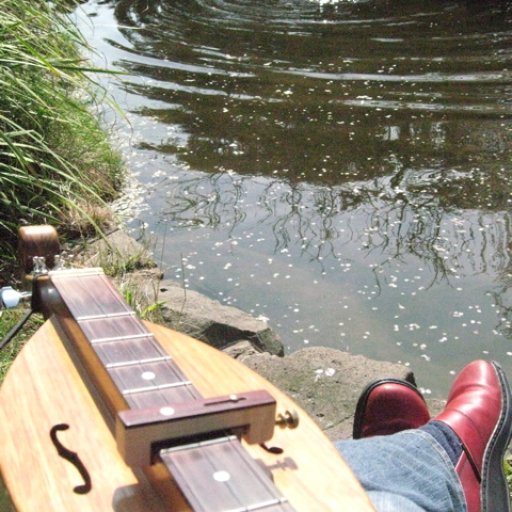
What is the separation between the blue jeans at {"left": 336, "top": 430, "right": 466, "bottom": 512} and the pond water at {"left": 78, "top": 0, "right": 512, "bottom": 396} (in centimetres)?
126

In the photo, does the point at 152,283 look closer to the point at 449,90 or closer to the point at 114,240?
the point at 114,240

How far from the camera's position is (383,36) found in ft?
24.4

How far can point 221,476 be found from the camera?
1.29m

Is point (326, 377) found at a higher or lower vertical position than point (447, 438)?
lower

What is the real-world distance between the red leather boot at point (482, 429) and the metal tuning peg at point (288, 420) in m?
0.57

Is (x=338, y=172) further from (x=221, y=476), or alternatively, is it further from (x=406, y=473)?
(x=221, y=476)

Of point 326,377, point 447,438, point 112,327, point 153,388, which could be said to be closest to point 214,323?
point 326,377

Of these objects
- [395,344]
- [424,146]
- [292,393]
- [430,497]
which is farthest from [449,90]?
[430,497]

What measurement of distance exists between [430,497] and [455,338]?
1.80 metres

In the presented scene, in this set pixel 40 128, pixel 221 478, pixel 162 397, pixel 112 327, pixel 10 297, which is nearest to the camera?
pixel 221 478

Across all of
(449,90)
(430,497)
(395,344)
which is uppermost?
(449,90)

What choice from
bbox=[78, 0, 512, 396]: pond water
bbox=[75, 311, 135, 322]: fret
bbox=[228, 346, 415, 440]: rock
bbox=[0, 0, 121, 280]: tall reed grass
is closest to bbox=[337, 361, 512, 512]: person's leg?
bbox=[228, 346, 415, 440]: rock

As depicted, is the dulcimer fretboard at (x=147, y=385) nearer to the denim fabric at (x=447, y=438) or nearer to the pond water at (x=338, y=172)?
the denim fabric at (x=447, y=438)

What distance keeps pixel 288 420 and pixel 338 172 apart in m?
3.42
